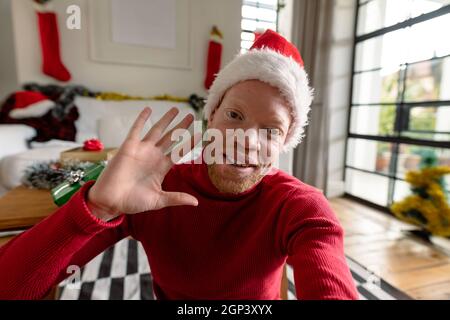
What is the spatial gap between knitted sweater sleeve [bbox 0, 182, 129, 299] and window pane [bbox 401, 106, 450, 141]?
1.59 metres

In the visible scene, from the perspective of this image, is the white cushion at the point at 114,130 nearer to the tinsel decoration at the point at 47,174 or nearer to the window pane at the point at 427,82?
the tinsel decoration at the point at 47,174

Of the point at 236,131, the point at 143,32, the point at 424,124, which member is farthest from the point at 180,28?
the point at 424,124

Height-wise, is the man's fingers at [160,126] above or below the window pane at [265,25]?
below

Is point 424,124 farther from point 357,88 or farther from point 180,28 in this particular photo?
point 180,28

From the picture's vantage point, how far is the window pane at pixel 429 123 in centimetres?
122

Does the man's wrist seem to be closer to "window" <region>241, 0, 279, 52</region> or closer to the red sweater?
the red sweater

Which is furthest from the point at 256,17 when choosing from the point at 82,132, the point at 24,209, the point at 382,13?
the point at 82,132

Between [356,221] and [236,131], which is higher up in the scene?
[236,131]

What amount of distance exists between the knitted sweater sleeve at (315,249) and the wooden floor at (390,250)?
1.57 feet

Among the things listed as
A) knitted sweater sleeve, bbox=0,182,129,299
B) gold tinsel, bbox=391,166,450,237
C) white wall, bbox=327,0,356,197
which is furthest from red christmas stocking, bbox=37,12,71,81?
gold tinsel, bbox=391,166,450,237

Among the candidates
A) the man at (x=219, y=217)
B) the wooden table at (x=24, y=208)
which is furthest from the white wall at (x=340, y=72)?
the wooden table at (x=24, y=208)

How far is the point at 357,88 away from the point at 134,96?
599 millimetres

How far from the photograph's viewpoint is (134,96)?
62 cm
